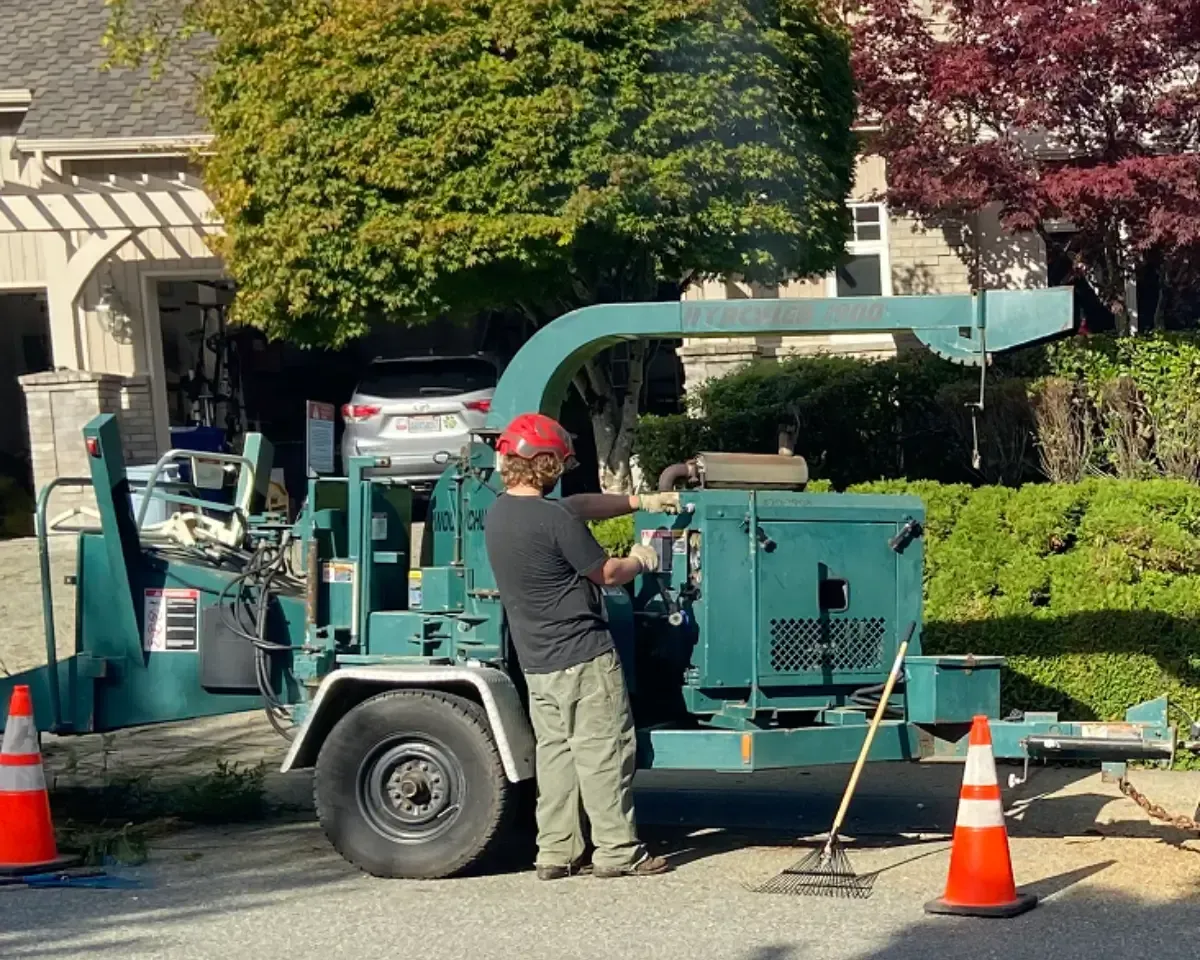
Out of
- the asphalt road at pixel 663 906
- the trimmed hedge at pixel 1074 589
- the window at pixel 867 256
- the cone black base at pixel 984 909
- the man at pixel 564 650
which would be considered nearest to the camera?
the asphalt road at pixel 663 906

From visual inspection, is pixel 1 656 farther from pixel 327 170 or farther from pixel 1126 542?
pixel 1126 542

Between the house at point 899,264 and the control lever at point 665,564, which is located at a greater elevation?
the house at point 899,264

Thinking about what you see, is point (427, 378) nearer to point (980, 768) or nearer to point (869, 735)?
point (869, 735)

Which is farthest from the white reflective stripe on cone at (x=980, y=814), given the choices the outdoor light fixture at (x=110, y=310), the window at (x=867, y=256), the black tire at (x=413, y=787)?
the outdoor light fixture at (x=110, y=310)

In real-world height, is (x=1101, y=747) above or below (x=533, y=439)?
below

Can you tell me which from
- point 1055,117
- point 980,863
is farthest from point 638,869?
point 1055,117

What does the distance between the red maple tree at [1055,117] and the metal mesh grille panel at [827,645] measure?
6924 millimetres

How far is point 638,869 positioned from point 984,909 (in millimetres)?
1389

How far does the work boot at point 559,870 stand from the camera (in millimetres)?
6840

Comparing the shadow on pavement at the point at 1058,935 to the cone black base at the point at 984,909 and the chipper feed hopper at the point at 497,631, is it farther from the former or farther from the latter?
the chipper feed hopper at the point at 497,631

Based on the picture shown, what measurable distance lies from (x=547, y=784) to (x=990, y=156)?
327 inches

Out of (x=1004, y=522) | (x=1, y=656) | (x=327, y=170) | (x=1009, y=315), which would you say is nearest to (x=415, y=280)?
(x=327, y=170)

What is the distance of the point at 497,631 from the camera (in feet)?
23.2

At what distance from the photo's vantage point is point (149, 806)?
8.42m
